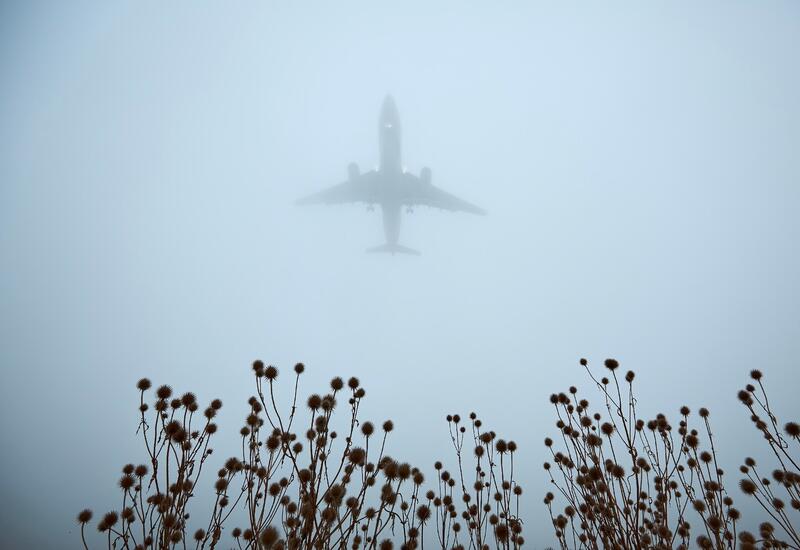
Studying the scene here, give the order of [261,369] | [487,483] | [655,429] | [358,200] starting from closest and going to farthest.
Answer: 1. [261,369]
2. [655,429]
3. [487,483]
4. [358,200]

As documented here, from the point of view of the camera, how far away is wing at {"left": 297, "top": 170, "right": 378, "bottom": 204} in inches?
1495

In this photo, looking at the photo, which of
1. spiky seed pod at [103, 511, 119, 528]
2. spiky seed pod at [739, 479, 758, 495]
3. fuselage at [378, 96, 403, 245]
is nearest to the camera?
spiky seed pod at [103, 511, 119, 528]

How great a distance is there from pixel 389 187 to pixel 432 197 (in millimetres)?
4958

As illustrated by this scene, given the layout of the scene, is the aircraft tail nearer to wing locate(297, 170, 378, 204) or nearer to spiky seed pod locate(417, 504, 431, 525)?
wing locate(297, 170, 378, 204)

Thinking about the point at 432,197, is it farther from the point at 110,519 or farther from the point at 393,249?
the point at 110,519

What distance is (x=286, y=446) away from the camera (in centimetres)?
289

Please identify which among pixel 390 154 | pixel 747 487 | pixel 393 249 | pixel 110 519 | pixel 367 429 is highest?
pixel 390 154

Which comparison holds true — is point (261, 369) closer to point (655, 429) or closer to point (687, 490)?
point (687, 490)

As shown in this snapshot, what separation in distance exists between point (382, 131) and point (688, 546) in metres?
39.0

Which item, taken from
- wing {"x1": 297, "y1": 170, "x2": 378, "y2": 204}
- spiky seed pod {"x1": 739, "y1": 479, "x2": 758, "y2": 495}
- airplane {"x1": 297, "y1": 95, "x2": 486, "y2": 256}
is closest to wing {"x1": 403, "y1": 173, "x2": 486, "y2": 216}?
airplane {"x1": 297, "y1": 95, "x2": 486, "y2": 256}

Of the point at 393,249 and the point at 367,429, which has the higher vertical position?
the point at 393,249

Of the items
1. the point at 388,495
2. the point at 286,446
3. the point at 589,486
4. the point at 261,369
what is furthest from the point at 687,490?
the point at 261,369

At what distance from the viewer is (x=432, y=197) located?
39.1 metres

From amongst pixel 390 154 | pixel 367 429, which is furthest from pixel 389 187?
pixel 367 429
